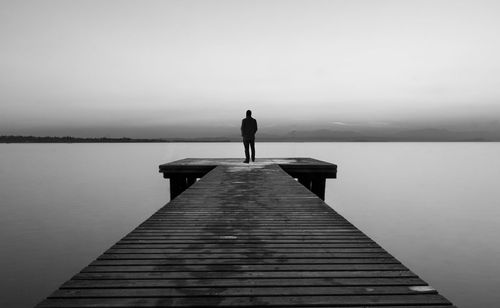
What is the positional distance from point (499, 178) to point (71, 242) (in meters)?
45.2

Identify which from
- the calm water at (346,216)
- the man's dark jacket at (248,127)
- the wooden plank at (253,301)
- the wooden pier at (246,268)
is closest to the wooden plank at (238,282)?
the wooden pier at (246,268)

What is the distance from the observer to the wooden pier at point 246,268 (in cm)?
243

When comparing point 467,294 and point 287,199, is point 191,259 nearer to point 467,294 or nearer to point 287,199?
point 287,199

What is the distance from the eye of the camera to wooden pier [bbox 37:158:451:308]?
2.43 m

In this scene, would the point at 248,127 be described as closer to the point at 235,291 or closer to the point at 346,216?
the point at 235,291

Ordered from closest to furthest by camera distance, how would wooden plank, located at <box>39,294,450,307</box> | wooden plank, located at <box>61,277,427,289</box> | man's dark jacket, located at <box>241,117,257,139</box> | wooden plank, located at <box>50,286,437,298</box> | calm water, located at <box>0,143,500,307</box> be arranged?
wooden plank, located at <box>39,294,450,307</box>, wooden plank, located at <box>50,286,437,298</box>, wooden plank, located at <box>61,277,427,289</box>, calm water, located at <box>0,143,500,307</box>, man's dark jacket, located at <box>241,117,257,139</box>

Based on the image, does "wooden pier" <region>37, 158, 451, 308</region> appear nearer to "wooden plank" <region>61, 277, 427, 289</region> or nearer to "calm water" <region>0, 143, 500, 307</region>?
"wooden plank" <region>61, 277, 427, 289</region>

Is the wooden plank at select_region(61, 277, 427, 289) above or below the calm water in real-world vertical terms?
above

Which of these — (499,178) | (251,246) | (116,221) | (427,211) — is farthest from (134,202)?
(499,178)

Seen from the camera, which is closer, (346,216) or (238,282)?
(238,282)

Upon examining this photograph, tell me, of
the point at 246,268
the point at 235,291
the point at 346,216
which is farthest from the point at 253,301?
the point at 346,216

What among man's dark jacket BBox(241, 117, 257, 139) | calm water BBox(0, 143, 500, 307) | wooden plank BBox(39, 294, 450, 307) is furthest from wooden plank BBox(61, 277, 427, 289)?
man's dark jacket BBox(241, 117, 257, 139)

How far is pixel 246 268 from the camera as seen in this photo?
298 cm

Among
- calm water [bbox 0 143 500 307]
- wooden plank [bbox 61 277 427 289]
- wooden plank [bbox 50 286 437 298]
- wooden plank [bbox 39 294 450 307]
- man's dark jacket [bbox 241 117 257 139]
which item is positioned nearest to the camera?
wooden plank [bbox 39 294 450 307]
